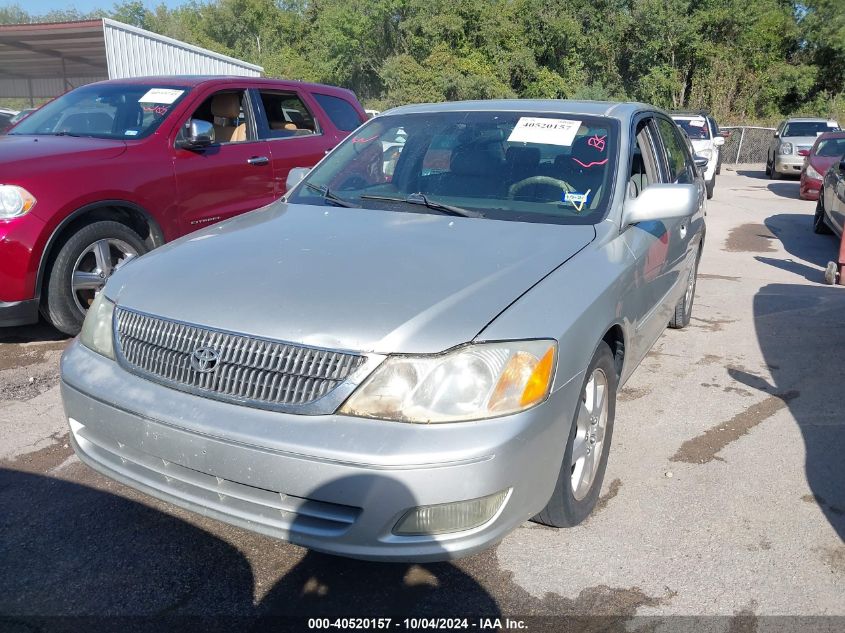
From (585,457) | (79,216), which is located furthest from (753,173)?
(585,457)

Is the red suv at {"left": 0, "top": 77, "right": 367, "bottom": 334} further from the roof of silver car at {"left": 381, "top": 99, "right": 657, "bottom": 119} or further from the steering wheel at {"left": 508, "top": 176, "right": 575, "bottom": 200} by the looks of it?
the steering wheel at {"left": 508, "top": 176, "right": 575, "bottom": 200}

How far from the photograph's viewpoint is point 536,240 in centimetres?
313

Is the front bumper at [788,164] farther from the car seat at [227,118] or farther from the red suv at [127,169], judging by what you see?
the car seat at [227,118]

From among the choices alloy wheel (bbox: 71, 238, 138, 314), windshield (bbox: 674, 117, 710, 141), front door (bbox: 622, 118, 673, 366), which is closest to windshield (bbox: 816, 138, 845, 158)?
windshield (bbox: 674, 117, 710, 141)

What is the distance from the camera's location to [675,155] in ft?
17.0

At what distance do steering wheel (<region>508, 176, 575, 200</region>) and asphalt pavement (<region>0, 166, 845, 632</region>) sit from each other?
1358 millimetres

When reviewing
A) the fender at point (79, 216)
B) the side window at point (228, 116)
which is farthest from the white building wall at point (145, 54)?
the fender at point (79, 216)

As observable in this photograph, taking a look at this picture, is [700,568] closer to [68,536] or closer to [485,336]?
[485,336]

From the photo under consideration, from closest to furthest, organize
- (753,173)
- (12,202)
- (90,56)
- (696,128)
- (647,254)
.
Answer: (647,254) → (12,202) → (696,128) → (753,173) → (90,56)

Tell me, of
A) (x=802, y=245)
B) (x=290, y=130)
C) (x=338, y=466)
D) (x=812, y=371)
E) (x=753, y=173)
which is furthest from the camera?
(x=753, y=173)

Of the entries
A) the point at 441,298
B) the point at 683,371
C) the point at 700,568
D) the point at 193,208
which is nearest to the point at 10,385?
the point at 193,208

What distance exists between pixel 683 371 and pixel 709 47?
35.9 meters

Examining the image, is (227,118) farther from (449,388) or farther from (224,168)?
(449,388)

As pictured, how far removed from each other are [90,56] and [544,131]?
24463 millimetres
